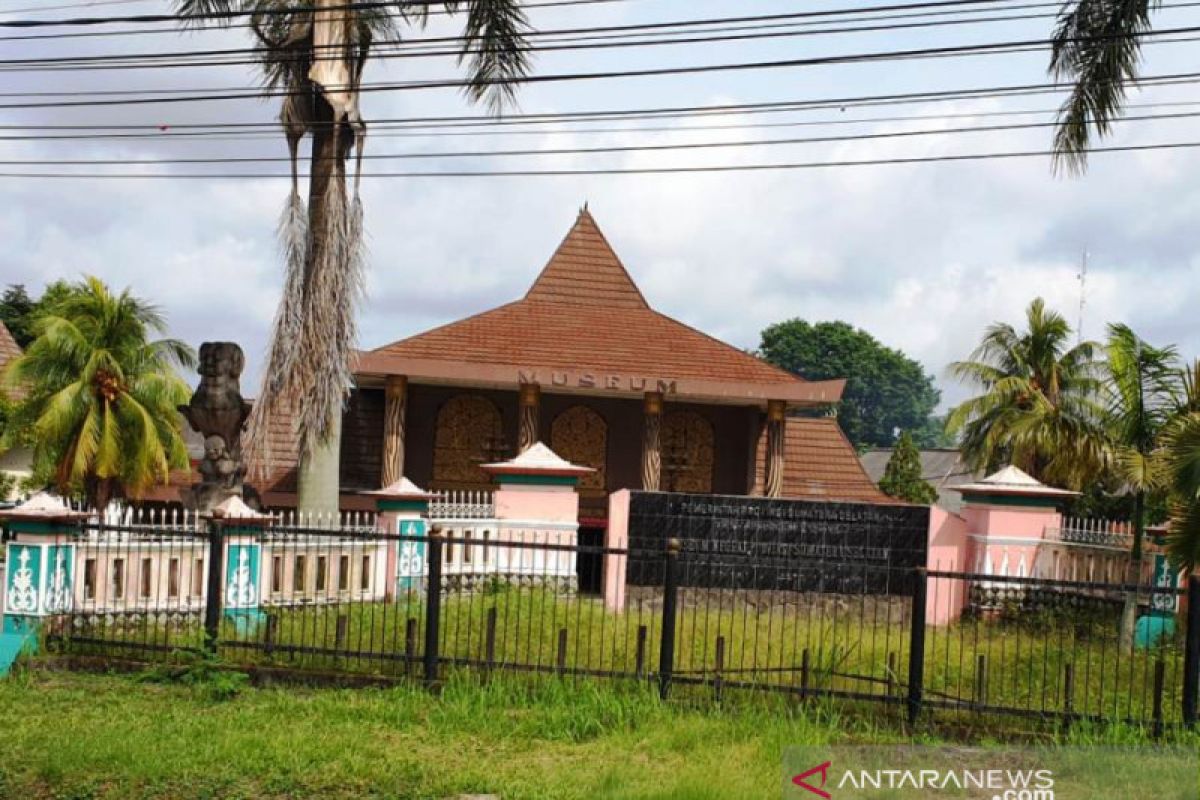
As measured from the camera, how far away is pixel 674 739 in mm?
8391

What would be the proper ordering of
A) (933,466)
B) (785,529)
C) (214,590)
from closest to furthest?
(214,590), (785,529), (933,466)

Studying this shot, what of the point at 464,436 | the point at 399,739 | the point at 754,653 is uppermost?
the point at 464,436

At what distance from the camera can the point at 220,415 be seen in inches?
587

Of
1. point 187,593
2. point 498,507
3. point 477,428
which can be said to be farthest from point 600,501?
point 187,593

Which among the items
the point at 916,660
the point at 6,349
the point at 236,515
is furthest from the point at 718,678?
the point at 6,349

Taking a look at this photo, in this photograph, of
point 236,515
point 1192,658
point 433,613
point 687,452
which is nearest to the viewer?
point 1192,658

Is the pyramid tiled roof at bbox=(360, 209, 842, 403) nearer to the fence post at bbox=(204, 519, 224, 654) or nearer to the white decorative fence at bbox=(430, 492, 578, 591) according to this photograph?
the white decorative fence at bbox=(430, 492, 578, 591)

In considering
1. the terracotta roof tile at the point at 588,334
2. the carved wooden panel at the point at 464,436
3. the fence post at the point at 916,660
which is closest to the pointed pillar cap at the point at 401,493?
the terracotta roof tile at the point at 588,334

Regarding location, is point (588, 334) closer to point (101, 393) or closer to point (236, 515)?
point (101, 393)

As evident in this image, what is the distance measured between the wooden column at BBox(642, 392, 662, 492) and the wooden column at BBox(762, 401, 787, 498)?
193cm

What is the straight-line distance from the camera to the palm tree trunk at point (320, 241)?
53.4 feet

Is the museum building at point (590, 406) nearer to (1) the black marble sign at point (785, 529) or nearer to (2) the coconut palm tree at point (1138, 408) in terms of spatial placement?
(1) the black marble sign at point (785, 529)

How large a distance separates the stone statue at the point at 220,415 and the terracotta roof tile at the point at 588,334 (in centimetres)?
490

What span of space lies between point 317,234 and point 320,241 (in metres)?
0.11
